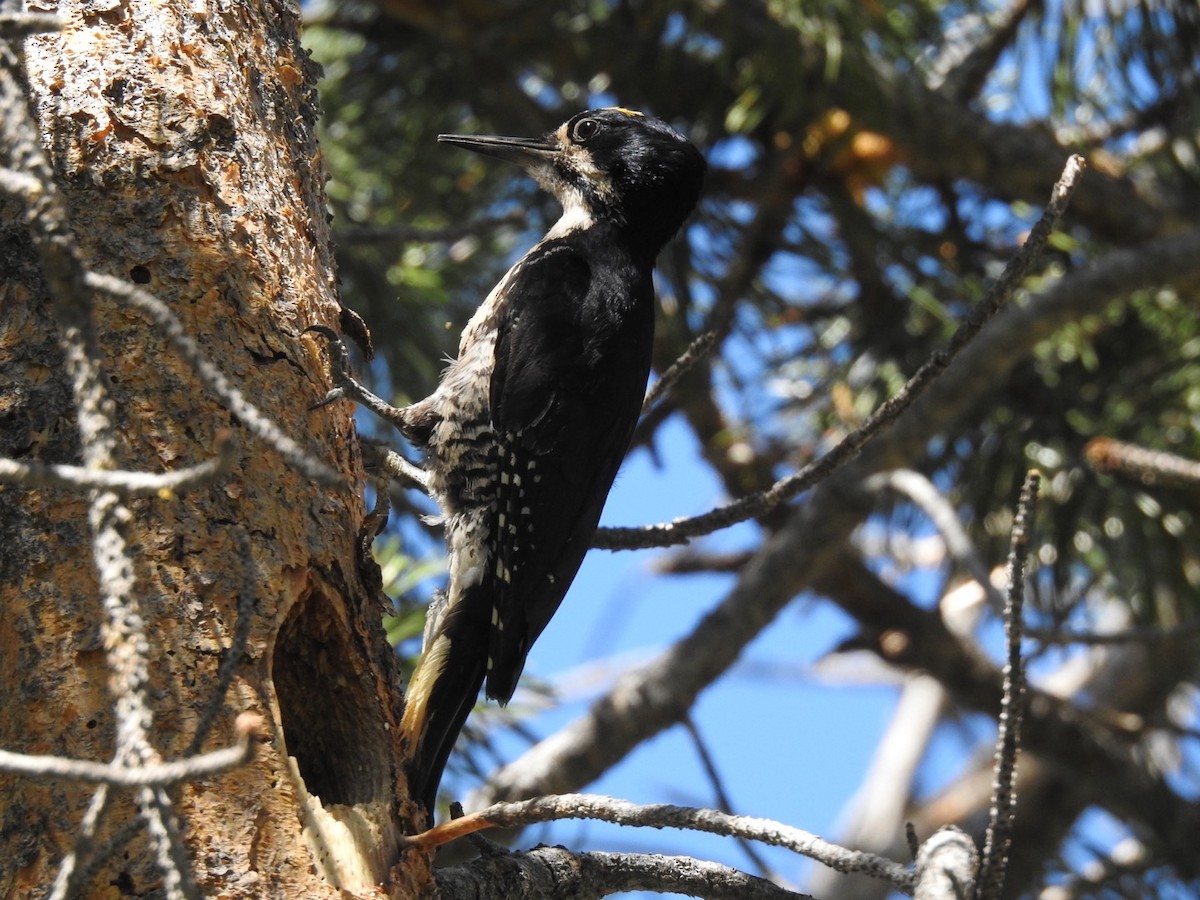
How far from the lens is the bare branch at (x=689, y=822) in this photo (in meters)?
1.35

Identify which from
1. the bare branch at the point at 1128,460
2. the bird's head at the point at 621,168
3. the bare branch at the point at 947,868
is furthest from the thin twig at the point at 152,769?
the bare branch at the point at 1128,460

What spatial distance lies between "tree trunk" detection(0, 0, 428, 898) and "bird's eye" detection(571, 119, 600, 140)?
4.51 ft

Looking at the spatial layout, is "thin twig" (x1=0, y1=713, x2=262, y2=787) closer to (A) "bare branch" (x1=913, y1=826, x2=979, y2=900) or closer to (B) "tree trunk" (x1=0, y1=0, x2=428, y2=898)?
(B) "tree trunk" (x1=0, y1=0, x2=428, y2=898)

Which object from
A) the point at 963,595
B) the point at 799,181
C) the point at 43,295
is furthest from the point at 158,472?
the point at 963,595

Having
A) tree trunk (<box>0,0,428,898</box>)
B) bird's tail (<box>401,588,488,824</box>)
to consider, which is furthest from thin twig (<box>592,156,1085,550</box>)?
tree trunk (<box>0,0,428,898</box>)

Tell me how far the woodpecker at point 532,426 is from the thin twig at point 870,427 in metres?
0.17

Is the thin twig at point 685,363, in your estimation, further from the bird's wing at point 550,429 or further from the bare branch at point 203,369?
the bare branch at point 203,369

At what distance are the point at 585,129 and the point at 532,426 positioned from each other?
970mm

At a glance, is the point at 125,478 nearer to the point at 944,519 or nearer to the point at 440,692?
the point at 440,692

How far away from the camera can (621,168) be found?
316 centimetres

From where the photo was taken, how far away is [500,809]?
1.49 metres

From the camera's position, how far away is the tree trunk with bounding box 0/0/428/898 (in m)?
1.34

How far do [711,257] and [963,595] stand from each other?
1.70 m

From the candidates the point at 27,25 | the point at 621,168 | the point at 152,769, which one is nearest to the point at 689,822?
the point at 152,769
